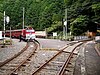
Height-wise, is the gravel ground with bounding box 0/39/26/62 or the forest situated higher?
the forest

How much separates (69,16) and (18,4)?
26834 mm

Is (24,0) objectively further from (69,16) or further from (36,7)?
(69,16)

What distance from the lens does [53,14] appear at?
72.6 m

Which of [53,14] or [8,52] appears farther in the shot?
[53,14]

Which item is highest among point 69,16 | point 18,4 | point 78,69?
point 18,4

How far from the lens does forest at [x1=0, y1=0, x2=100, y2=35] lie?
5600cm

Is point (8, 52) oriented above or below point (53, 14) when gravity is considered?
below

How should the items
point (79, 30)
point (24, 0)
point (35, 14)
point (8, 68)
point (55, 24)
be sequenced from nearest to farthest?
point (8, 68), point (79, 30), point (55, 24), point (35, 14), point (24, 0)

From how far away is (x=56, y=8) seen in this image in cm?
7562

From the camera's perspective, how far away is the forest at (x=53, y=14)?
5600cm

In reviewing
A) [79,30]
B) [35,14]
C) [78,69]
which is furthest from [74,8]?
Result: [78,69]

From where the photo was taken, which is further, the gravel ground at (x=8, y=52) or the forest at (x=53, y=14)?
the forest at (x=53, y=14)

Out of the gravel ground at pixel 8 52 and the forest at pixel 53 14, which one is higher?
the forest at pixel 53 14

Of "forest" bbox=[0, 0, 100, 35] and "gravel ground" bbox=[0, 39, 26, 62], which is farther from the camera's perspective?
"forest" bbox=[0, 0, 100, 35]
